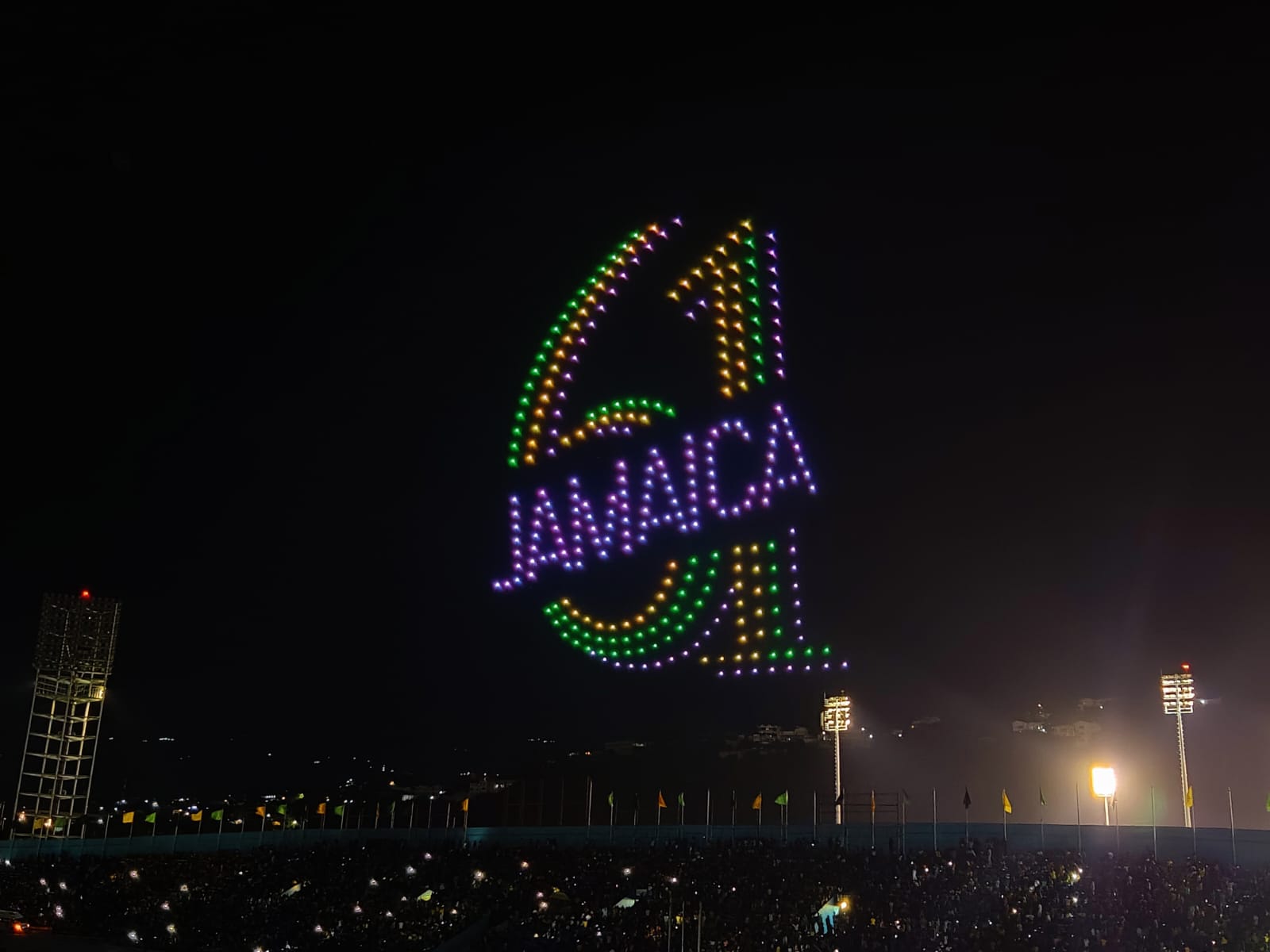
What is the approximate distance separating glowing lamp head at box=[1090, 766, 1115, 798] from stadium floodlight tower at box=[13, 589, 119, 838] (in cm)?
4371

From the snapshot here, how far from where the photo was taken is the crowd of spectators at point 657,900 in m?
25.7

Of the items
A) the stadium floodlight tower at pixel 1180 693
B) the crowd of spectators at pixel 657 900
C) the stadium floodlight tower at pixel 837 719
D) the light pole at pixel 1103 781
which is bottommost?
the crowd of spectators at pixel 657 900

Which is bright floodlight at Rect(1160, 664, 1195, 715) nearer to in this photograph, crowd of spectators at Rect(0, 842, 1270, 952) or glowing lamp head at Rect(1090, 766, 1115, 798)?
glowing lamp head at Rect(1090, 766, 1115, 798)

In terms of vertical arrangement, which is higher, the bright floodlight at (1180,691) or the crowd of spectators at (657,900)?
the bright floodlight at (1180,691)

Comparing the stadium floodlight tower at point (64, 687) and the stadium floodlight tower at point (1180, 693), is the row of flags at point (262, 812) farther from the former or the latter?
the stadium floodlight tower at point (1180, 693)

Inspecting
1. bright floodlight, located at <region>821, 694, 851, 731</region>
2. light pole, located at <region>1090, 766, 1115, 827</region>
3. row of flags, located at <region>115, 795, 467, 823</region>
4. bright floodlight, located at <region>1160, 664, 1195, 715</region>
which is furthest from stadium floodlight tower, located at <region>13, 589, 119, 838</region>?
bright floodlight, located at <region>1160, 664, 1195, 715</region>

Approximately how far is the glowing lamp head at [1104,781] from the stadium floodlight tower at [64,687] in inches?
1721

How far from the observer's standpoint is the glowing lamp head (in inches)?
1248

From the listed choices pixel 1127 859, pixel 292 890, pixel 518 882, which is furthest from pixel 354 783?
pixel 1127 859

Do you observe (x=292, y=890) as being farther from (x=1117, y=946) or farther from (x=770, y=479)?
(x=1117, y=946)

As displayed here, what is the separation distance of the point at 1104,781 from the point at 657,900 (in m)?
12.3

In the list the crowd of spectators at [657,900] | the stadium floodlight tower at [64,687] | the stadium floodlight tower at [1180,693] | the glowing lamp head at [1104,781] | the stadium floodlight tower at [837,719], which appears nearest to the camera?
the crowd of spectators at [657,900]

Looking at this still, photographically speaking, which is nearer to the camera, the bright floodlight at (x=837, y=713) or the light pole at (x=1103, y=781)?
the light pole at (x=1103, y=781)

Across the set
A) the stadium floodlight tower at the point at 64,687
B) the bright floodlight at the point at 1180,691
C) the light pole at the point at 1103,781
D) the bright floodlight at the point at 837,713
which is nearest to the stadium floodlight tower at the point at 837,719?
the bright floodlight at the point at 837,713
